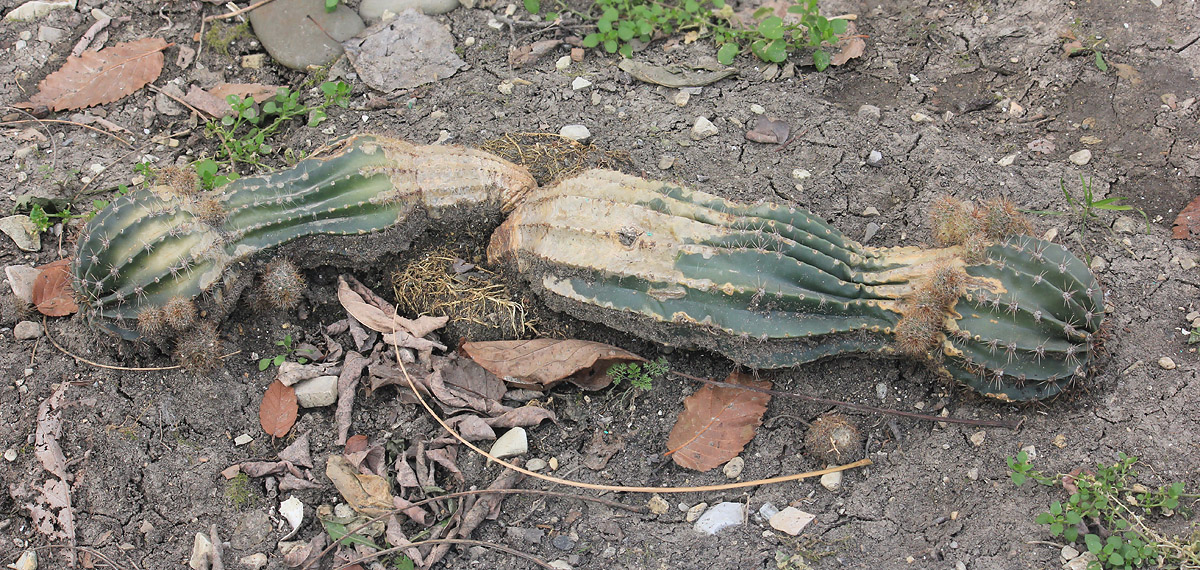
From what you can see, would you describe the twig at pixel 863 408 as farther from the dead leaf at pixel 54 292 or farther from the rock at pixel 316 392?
the dead leaf at pixel 54 292

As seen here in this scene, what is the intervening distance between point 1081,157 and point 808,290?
183 centimetres

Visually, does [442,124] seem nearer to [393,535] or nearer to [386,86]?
[386,86]

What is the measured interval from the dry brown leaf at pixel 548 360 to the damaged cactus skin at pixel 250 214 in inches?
24.3

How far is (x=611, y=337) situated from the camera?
11.8 feet

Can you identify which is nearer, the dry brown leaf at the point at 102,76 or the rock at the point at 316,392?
the rock at the point at 316,392

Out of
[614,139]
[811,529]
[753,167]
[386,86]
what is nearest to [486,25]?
[386,86]

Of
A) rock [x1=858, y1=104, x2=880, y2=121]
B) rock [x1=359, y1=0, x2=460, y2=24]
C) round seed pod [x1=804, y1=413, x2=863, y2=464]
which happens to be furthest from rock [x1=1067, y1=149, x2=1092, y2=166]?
rock [x1=359, y1=0, x2=460, y2=24]

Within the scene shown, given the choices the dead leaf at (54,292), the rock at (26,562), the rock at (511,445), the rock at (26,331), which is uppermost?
the dead leaf at (54,292)

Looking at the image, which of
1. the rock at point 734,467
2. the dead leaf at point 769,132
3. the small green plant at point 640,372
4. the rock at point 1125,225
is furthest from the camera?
the dead leaf at point 769,132

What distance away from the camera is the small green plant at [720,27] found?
4547 mm

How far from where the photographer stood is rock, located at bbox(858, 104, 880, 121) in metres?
4.36

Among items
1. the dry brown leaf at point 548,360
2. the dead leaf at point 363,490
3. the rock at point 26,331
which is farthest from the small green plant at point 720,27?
the rock at point 26,331

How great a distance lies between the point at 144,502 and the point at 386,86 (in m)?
2.45

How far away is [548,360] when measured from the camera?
11.7ft
